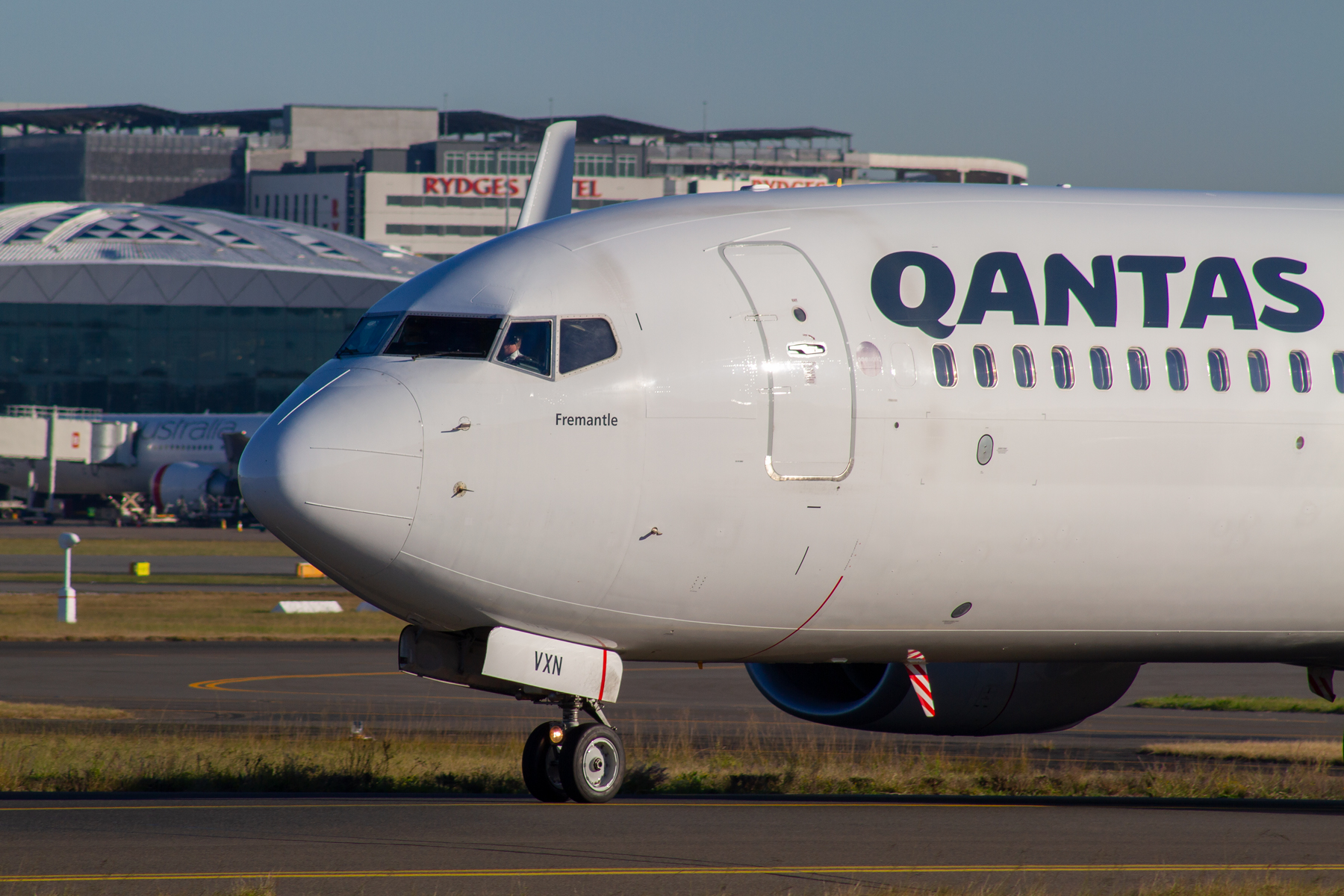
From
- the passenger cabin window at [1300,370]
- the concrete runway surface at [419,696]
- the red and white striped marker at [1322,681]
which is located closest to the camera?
the passenger cabin window at [1300,370]

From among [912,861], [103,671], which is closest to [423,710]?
[103,671]

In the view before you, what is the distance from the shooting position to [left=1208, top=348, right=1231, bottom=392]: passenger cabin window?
16141mm

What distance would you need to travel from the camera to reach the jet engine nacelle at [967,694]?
57.4ft

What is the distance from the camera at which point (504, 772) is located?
19.9 metres

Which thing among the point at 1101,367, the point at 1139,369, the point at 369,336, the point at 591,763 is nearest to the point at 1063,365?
the point at 1101,367

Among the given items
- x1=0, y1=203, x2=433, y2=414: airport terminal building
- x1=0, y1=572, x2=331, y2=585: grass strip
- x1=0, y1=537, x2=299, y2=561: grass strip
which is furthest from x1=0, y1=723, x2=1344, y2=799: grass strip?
x1=0, y1=203, x2=433, y2=414: airport terminal building

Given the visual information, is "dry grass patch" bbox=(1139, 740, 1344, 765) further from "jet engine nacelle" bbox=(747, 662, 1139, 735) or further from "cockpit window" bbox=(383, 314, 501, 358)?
"cockpit window" bbox=(383, 314, 501, 358)

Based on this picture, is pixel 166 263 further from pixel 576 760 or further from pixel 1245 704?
pixel 576 760

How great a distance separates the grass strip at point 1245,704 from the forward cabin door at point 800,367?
20.3m

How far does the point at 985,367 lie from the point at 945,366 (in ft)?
1.40

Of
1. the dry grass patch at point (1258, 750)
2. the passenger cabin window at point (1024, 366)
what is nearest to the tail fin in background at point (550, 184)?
the passenger cabin window at point (1024, 366)

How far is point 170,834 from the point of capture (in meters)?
13.7

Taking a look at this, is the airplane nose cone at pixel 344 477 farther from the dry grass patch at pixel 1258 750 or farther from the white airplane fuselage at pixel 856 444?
the dry grass patch at pixel 1258 750

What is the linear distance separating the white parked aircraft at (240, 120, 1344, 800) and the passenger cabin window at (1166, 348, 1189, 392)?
3 centimetres
